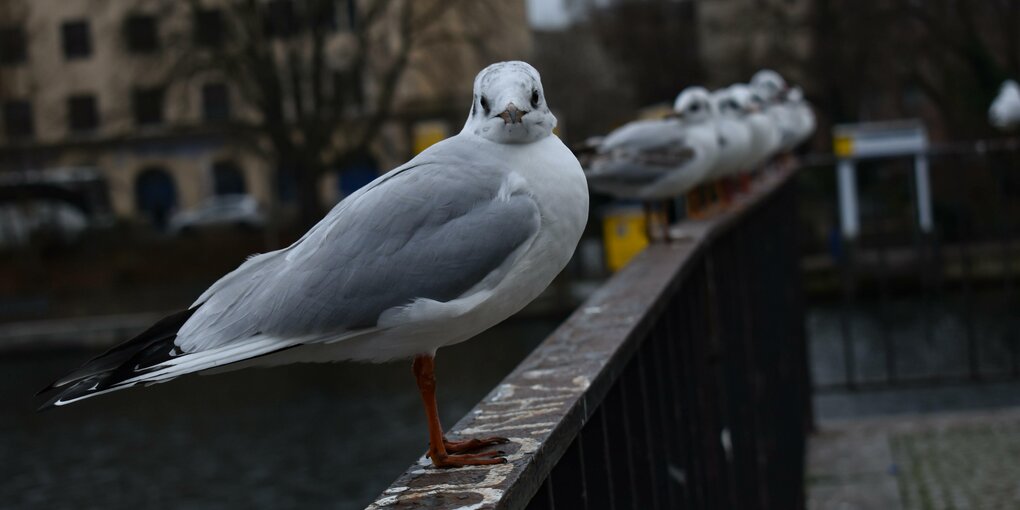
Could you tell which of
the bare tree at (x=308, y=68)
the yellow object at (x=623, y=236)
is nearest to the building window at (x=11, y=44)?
the bare tree at (x=308, y=68)

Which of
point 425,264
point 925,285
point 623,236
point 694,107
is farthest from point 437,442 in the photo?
point 925,285

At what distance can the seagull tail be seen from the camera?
1.87m

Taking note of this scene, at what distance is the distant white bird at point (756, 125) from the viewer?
21.5 ft

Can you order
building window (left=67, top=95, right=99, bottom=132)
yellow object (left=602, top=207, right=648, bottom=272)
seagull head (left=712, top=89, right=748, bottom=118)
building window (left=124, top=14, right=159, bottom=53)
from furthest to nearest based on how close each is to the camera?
building window (left=67, top=95, right=99, bottom=132) < building window (left=124, top=14, right=159, bottom=53) < yellow object (left=602, top=207, right=648, bottom=272) < seagull head (left=712, top=89, right=748, bottom=118)

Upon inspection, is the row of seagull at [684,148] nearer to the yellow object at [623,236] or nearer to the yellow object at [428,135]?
the yellow object at [623,236]

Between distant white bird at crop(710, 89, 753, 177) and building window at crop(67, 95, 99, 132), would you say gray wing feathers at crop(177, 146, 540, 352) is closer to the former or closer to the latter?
distant white bird at crop(710, 89, 753, 177)

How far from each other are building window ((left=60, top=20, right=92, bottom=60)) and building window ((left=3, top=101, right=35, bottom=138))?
1.92 m

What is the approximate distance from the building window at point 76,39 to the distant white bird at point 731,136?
38400 millimetres

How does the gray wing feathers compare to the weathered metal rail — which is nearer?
the weathered metal rail

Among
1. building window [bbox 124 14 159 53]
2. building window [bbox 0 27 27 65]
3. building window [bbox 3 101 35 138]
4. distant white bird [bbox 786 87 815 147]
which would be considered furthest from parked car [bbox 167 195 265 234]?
distant white bird [bbox 786 87 815 147]

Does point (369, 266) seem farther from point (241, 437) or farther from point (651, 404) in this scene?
point (241, 437)

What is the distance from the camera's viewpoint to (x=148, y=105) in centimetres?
2867

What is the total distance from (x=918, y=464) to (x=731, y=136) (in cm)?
196

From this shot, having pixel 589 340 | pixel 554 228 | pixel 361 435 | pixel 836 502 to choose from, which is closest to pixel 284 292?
pixel 554 228
